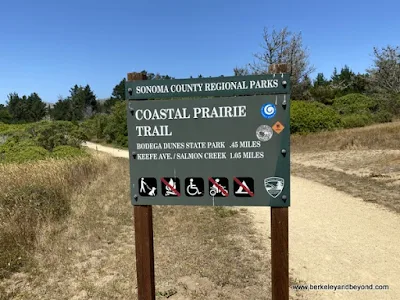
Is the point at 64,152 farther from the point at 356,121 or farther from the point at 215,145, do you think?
the point at 356,121

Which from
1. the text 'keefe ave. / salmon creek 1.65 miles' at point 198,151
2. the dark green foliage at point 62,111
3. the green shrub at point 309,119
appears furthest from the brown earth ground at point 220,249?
the dark green foliage at point 62,111

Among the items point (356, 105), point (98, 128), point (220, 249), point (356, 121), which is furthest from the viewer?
point (98, 128)

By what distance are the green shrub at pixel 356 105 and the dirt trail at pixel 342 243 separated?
23.3 metres

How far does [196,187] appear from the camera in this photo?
2953 millimetres

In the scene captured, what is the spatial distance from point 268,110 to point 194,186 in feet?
2.78

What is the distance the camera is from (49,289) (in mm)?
3977

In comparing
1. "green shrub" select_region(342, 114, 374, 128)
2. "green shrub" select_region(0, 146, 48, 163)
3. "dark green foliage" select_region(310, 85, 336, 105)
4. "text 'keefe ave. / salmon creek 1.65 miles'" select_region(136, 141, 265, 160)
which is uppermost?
"dark green foliage" select_region(310, 85, 336, 105)

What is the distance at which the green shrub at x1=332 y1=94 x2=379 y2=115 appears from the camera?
1165 inches

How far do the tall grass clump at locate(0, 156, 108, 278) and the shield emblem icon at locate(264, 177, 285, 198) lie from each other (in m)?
3.34

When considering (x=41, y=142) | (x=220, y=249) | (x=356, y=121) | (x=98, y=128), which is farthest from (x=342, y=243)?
(x=98, y=128)

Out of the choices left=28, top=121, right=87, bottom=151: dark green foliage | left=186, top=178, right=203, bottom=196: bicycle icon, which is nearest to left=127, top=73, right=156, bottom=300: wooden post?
left=186, top=178, right=203, bottom=196: bicycle icon

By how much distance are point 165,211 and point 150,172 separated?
4.54m

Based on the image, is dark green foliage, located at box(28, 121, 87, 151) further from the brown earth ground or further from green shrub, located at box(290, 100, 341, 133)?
green shrub, located at box(290, 100, 341, 133)

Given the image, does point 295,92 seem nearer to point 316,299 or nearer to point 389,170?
point 389,170
